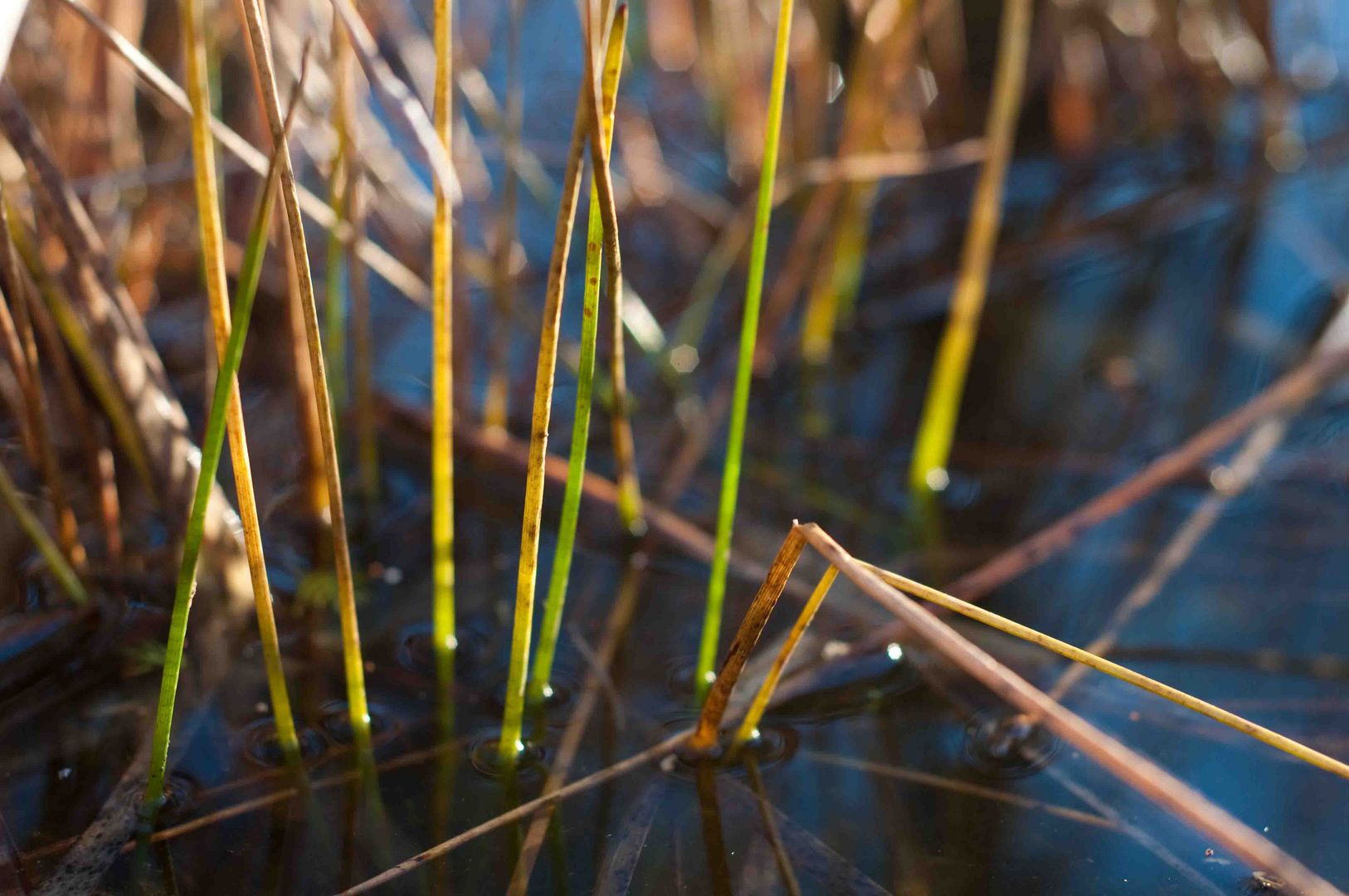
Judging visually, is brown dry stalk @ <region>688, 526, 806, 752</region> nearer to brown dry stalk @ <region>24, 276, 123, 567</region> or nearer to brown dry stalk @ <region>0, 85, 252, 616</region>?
brown dry stalk @ <region>0, 85, 252, 616</region>

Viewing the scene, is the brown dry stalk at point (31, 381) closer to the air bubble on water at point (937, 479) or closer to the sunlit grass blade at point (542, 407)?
the sunlit grass blade at point (542, 407)

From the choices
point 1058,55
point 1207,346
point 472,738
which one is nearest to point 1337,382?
point 1207,346

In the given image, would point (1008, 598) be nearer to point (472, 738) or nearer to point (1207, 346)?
point (472, 738)

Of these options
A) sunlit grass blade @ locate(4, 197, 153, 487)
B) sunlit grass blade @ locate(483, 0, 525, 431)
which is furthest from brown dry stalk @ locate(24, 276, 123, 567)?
sunlit grass blade @ locate(483, 0, 525, 431)

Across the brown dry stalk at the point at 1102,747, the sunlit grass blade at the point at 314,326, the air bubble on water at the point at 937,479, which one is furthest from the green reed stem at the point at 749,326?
the air bubble on water at the point at 937,479

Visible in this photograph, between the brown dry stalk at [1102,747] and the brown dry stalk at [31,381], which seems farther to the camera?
the brown dry stalk at [31,381]

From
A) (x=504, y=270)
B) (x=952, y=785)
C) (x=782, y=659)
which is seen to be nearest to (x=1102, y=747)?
(x=782, y=659)
